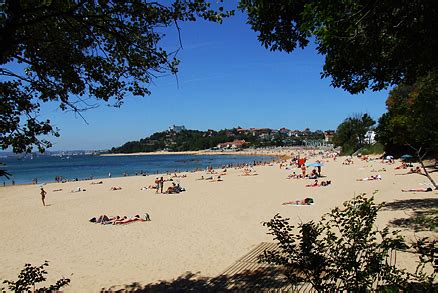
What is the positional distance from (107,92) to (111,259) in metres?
6.38

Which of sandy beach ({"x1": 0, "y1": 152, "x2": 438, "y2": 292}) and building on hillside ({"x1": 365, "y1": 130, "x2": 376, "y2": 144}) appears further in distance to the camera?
building on hillside ({"x1": 365, "y1": 130, "x2": 376, "y2": 144})

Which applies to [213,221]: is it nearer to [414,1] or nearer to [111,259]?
[111,259]

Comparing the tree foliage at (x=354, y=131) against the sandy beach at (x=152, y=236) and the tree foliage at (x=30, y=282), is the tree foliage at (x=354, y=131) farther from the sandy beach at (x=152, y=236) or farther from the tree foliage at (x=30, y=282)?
the tree foliage at (x=30, y=282)

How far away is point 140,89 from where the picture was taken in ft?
16.0

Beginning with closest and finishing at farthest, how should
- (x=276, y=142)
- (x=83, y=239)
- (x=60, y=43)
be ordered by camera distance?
1. (x=60, y=43)
2. (x=83, y=239)
3. (x=276, y=142)

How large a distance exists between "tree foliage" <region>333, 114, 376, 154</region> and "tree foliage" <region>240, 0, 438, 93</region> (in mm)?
68790

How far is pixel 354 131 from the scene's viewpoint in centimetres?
7331

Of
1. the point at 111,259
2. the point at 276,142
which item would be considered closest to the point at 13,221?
the point at 111,259

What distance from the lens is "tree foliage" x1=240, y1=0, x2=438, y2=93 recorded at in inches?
160

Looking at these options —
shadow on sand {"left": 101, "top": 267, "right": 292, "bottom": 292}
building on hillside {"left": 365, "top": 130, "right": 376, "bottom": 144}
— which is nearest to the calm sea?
building on hillside {"left": 365, "top": 130, "right": 376, "bottom": 144}

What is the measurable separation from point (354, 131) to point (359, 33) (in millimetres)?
74056

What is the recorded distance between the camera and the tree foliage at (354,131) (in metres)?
72.2

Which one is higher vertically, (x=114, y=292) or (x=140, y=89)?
(x=140, y=89)

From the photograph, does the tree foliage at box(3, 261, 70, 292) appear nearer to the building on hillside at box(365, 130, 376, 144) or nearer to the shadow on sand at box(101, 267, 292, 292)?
the shadow on sand at box(101, 267, 292, 292)
